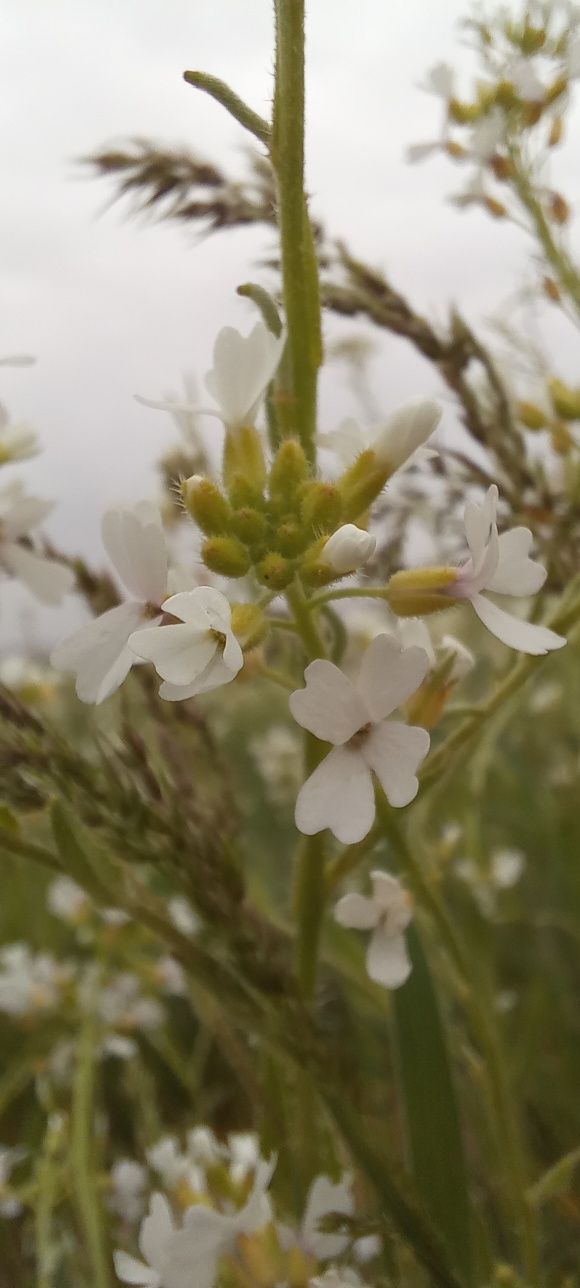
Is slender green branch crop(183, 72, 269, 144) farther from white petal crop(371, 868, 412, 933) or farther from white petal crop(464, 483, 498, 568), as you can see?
white petal crop(371, 868, 412, 933)

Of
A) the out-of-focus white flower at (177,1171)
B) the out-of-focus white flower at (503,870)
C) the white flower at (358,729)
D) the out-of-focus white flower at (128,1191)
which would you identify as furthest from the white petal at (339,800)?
the out-of-focus white flower at (503,870)

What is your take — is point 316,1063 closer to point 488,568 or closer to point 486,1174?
point 488,568

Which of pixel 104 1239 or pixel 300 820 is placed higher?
pixel 300 820

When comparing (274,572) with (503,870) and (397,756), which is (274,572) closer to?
(397,756)

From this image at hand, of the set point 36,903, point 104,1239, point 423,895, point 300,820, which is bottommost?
point 36,903

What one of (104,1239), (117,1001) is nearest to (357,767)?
(104,1239)

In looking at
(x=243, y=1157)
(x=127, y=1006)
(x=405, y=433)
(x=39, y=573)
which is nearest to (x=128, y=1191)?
(x=243, y=1157)

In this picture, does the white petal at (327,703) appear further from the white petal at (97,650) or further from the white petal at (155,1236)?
the white petal at (155,1236)
